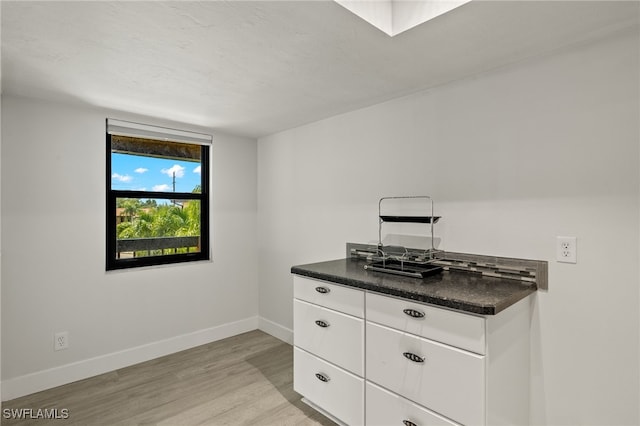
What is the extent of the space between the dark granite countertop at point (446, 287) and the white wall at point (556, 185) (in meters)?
0.20

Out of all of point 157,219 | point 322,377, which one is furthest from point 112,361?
point 322,377

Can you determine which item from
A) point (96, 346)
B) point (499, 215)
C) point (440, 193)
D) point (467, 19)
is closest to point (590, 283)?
point (499, 215)

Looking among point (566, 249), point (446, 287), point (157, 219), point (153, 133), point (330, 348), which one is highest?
point (153, 133)

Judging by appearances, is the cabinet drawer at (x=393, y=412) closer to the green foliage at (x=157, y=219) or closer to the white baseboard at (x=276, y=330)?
the white baseboard at (x=276, y=330)

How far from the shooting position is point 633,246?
1.52m

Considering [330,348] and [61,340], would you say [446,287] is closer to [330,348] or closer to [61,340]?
[330,348]

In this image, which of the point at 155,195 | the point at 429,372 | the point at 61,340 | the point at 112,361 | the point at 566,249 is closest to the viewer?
the point at 429,372

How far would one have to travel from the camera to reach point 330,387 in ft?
6.78

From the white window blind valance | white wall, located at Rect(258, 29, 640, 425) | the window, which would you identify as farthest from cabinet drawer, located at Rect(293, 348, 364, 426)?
the white window blind valance

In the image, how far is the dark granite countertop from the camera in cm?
147

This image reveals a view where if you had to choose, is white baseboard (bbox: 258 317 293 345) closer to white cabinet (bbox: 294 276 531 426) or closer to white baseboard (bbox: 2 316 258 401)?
white baseboard (bbox: 2 316 258 401)

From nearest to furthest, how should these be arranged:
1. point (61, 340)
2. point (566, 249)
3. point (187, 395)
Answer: point (566, 249) → point (187, 395) → point (61, 340)

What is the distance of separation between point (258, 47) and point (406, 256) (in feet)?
5.12

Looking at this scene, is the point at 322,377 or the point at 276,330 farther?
the point at 276,330
